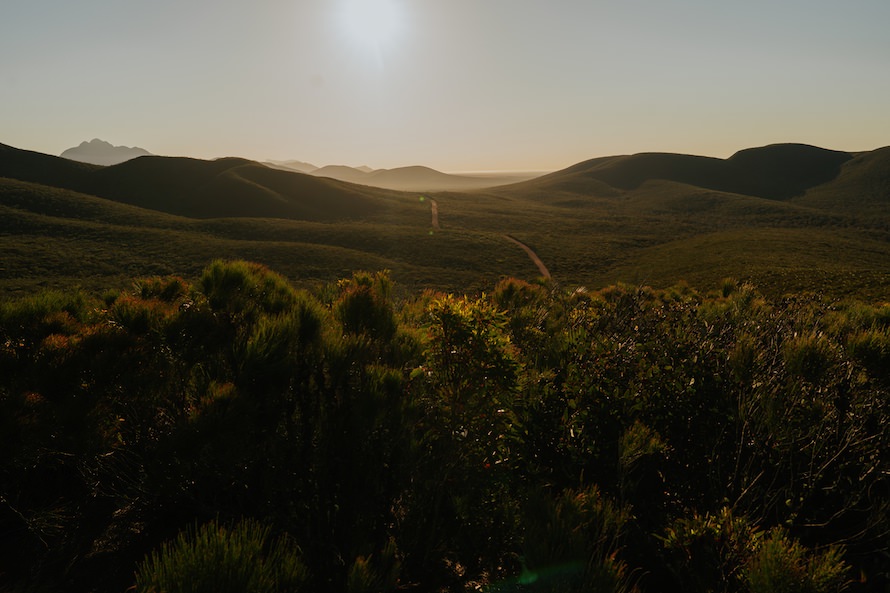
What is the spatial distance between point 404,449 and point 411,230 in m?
62.4

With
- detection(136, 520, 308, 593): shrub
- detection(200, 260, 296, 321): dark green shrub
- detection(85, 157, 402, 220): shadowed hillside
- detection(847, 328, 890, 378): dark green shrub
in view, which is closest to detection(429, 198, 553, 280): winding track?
detection(85, 157, 402, 220): shadowed hillside

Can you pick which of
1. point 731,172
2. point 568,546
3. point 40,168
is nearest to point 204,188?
point 40,168

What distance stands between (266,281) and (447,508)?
3.07 metres

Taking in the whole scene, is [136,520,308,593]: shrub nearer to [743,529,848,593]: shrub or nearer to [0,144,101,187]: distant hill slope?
[743,529,848,593]: shrub

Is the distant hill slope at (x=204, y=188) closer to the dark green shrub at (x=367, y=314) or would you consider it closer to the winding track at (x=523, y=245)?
the winding track at (x=523, y=245)

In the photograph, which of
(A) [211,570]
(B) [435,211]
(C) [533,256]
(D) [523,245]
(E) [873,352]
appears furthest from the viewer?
(B) [435,211]

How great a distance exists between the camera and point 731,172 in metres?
148

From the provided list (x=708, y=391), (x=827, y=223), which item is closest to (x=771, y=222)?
(x=827, y=223)

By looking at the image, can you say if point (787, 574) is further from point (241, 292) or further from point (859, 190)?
point (859, 190)

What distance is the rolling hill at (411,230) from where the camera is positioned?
41.3 meters

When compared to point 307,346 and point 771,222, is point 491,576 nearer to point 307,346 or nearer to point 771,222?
point 307,346

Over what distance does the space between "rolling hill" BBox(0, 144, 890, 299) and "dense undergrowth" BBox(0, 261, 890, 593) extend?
5.13 metres

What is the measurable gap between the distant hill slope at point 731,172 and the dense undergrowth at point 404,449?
14268 cm

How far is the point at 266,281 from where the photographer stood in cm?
505
